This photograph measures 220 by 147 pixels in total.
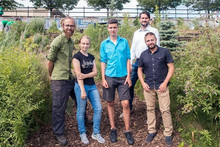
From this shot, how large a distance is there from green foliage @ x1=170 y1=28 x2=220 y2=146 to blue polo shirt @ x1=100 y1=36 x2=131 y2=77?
973 millimetres

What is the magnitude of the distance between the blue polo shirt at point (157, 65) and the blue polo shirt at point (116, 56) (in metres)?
0.36

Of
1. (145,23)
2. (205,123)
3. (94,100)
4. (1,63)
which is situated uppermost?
(145,23)

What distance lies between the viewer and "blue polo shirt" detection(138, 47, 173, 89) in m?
3.12

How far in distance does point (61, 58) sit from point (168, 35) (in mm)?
3505

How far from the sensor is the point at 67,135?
370 cm

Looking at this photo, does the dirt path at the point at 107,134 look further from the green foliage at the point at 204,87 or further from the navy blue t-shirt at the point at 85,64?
the navy blue t-shirt at the point at 85,64

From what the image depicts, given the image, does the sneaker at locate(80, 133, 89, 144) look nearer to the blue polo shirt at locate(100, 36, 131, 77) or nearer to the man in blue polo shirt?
the man in blue polo shirt

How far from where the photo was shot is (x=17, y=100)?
2932 millimetres

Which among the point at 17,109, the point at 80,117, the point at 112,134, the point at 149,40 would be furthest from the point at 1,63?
the point at 149,40

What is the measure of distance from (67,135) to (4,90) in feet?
4.55

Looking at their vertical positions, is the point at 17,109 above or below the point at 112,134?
above

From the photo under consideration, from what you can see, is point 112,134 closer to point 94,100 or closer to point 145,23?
point 94,100

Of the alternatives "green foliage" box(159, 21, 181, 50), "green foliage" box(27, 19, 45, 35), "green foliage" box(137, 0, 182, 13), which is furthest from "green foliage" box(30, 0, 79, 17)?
"green foliage" box(159, 21, 181, 50)

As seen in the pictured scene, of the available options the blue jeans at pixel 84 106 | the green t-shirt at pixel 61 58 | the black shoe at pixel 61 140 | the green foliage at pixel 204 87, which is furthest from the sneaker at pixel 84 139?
the green foliage at pixel 204 87
